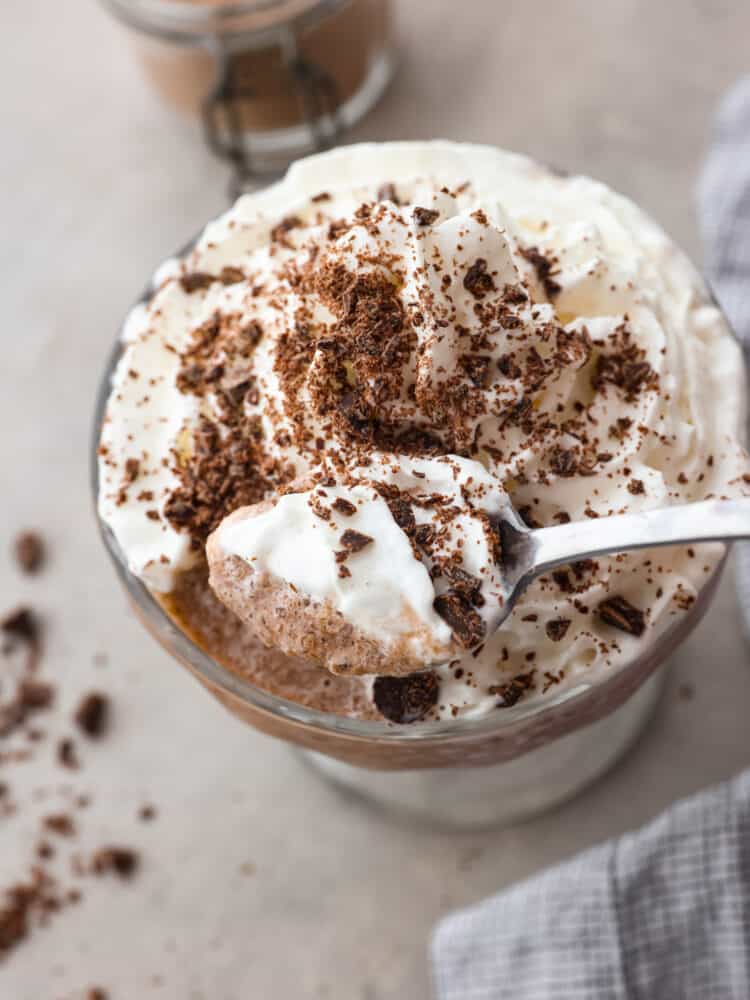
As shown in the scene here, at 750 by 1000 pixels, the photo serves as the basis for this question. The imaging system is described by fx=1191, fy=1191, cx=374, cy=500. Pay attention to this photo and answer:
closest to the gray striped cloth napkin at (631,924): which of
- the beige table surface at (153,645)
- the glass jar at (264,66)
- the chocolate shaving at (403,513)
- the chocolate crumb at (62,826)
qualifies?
the beige table surface at (153,645)

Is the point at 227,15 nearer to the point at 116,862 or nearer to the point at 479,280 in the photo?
the point at 479,280

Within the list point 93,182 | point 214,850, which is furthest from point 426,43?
point 214,850

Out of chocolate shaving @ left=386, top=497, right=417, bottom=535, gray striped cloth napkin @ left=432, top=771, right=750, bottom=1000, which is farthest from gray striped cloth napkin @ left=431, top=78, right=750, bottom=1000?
chocolate shaving @ left=386, top=497, right=417, bottom=535

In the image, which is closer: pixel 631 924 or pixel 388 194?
pixel 388 194

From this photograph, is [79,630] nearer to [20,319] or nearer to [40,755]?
[40,755]

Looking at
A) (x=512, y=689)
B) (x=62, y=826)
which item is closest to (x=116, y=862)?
(x=62, y=826)
